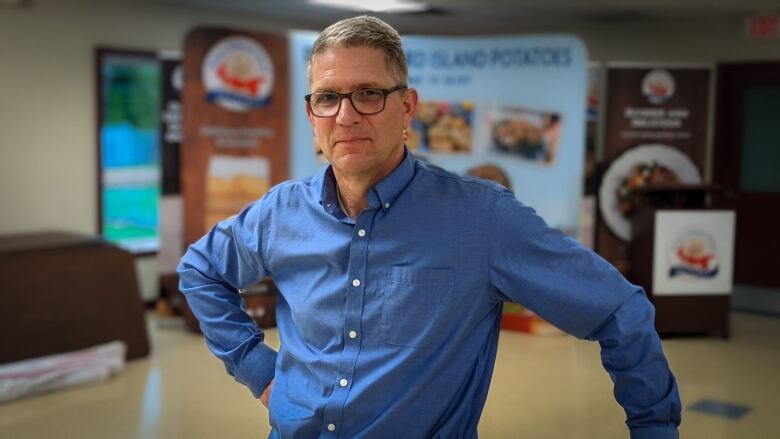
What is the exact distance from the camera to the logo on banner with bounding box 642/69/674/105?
626 centimetres

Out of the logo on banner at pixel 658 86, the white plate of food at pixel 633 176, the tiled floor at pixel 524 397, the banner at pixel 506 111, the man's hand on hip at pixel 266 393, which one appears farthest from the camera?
the logo on banner at pixel 658 86

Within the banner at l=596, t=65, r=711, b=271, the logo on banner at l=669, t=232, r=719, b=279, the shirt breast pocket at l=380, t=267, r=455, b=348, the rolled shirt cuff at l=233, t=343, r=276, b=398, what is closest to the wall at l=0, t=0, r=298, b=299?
the banner at l=596, t=65, r=711, b=271

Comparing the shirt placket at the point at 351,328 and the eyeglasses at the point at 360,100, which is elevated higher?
the eyeglasses at the point at 360,100

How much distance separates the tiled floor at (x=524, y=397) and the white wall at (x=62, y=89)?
1.70m

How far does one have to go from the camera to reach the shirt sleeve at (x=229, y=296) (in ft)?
6.00

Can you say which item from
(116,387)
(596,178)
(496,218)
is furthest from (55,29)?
(496,218)

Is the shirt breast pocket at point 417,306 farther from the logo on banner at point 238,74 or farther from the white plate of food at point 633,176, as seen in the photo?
the logo on banner at point 238,74

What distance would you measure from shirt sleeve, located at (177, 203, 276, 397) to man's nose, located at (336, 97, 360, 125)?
0.39 meters

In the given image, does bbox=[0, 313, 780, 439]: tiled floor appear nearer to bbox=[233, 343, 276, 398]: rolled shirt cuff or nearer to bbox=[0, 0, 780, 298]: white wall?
bbox=[233, 343, 276, 398]: rolled shirt cuff

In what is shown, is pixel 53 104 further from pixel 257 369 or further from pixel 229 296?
pixel 257 369

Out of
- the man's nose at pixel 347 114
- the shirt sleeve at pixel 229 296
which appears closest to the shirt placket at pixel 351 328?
the man's nose at pixel 347 114

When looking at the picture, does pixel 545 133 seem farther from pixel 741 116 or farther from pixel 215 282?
pixel 215 282

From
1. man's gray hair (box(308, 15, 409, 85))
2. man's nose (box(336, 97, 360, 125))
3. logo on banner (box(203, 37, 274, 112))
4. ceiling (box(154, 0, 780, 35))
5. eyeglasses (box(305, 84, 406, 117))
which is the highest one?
ceiling (box(154, 0, 780, 35))

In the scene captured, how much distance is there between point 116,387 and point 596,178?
409cm
